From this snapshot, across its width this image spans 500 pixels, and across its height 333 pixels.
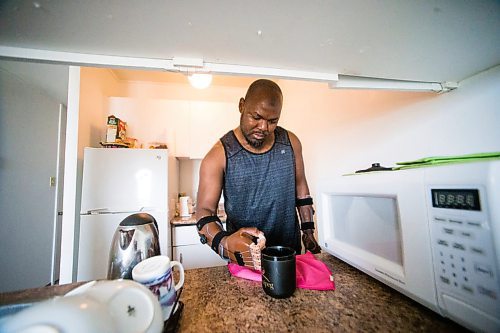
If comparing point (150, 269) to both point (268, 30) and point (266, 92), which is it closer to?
point (268, 30)

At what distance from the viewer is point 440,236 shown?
1.17ft

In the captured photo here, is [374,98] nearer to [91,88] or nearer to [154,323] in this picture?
[154,323]

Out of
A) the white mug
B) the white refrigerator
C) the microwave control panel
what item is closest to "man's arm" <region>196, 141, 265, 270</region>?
the microwave control panel

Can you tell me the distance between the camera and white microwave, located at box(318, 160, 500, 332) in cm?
29

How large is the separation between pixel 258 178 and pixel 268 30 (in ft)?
2.39

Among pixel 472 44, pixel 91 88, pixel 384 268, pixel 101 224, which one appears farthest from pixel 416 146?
pixel 91 88

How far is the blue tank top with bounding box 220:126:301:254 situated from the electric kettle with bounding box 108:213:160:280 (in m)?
0.53

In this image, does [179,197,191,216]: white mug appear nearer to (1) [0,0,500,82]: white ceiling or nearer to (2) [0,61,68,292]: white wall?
(2) [0,61,68,292]: white wall

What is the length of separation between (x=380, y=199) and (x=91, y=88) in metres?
2.27

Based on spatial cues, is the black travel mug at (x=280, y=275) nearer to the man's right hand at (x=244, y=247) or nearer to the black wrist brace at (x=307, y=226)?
the man's right hand at (x=244, y=247)

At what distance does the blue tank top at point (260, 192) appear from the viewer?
1.00 m

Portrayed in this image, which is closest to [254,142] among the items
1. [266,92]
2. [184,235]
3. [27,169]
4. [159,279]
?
[266,92]

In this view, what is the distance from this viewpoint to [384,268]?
0.47 metres

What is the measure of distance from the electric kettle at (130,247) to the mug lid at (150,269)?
108mm
